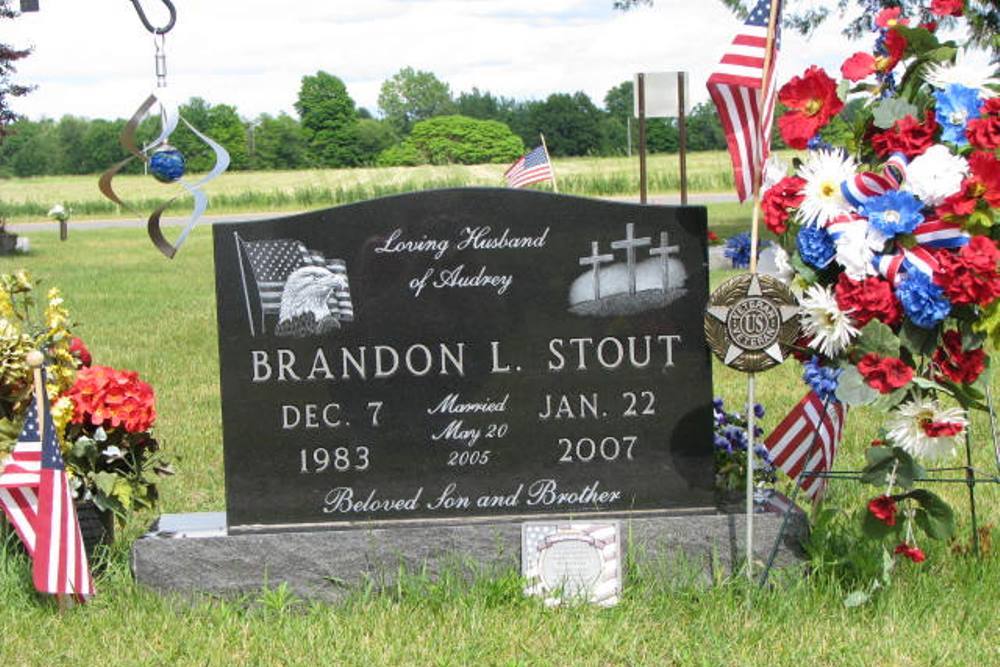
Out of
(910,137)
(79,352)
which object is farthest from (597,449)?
(79,352)

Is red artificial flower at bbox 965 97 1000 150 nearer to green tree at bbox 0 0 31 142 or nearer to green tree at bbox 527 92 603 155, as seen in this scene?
green tree at bbox 0 0 31 142

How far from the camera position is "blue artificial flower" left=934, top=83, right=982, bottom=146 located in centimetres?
453

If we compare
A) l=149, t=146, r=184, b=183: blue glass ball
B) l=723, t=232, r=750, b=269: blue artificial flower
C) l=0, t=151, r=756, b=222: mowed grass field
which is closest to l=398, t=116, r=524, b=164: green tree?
l=0, t=151, r=756, b=222: mowed grass field

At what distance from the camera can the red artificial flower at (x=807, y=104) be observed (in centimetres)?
469

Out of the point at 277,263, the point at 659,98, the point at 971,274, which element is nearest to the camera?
the point at 971,274

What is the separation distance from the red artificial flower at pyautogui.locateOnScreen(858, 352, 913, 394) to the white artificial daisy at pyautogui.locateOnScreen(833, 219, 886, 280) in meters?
0.28

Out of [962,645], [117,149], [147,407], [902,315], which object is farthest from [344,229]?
[117,149]

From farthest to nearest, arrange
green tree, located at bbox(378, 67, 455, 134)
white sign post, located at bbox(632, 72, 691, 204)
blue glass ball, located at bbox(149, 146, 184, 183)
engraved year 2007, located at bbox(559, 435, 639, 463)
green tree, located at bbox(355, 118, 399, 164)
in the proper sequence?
green tree, located at bbox(378, 67, 455, 134) < green tree, located at bbox(355, 118, 399, 164) < white sign post, located at bbox(632, 72, 691, 204) < blue glass ball, located at bbox(149, 146, 184, 183) < engraved year 2007, located at bbox(559, 435, 639, 463)

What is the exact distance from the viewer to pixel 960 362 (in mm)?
4543

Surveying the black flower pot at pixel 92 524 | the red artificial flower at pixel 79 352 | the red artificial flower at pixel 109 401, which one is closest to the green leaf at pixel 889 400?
the red artificial flower at pixel 109 401

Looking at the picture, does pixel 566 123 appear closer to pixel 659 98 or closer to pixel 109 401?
pixel 659 98

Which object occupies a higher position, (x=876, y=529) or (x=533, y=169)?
(x=533, y=169)

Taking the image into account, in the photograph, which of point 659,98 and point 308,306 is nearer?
point 308,306

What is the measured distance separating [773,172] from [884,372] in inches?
35.0
